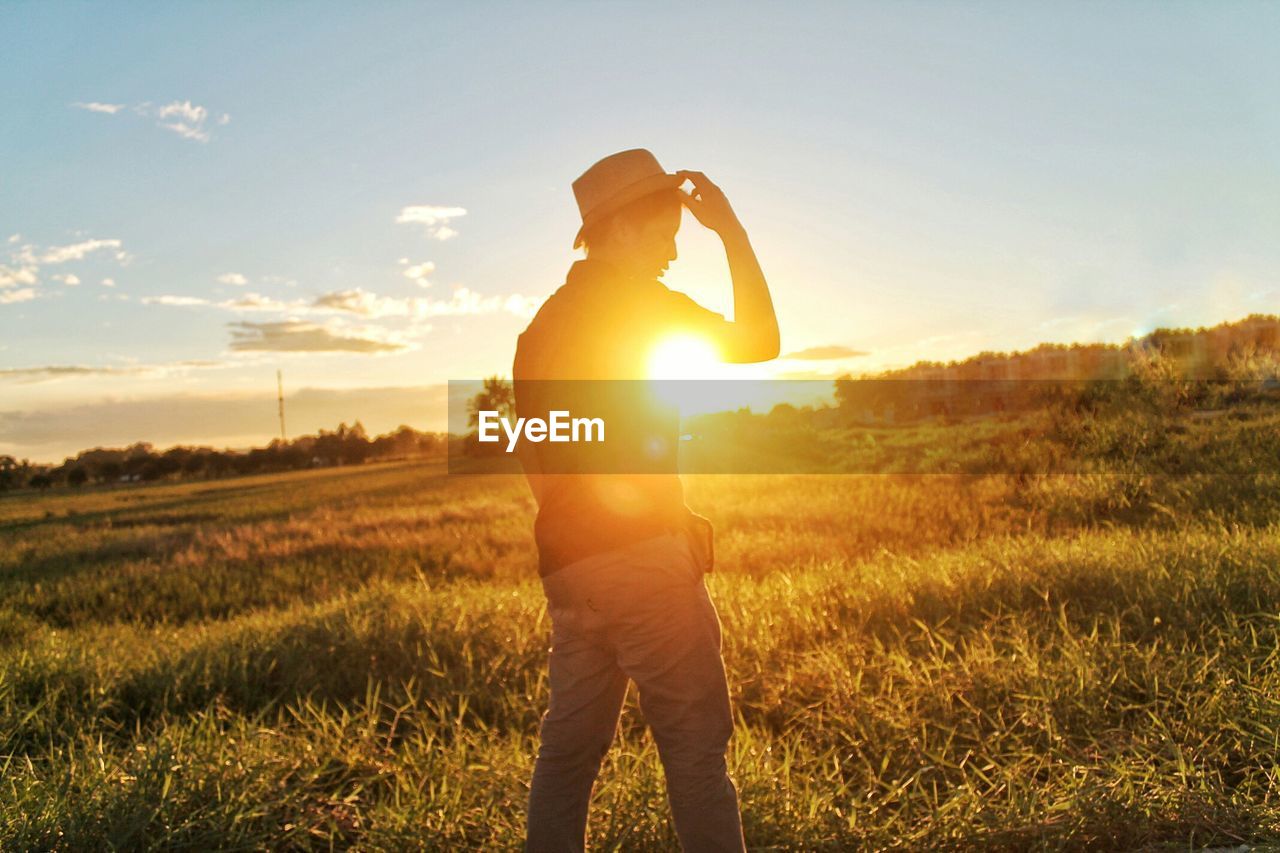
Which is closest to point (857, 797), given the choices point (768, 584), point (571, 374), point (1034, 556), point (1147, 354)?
point (571, 374)

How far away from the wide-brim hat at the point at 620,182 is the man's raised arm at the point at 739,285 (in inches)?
3.4

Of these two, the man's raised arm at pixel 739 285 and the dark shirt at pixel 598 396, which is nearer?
the dark shirt at pixel 598 396

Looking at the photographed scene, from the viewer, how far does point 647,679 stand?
1986mm

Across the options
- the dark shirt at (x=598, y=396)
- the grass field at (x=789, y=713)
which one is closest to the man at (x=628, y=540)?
the dark shirt at (x=598, y=396)

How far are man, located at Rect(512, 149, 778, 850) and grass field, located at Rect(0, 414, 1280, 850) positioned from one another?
3.00 ft

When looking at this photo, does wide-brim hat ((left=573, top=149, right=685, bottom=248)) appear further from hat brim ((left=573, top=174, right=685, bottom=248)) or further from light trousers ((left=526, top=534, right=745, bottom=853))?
light trousers ((left=526, top=534, right=745, bottom=853))

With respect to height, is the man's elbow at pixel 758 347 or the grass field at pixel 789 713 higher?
the man's elbow at pixel 758 347

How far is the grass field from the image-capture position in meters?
2.85

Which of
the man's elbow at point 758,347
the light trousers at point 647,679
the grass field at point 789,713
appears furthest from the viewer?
the grass field at point 789,713

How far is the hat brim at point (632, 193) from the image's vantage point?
204cm

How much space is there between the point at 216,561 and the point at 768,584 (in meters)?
9.95

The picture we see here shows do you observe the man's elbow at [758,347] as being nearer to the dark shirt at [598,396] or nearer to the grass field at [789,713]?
the dark shirt at [598,396]

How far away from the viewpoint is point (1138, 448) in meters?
12.0

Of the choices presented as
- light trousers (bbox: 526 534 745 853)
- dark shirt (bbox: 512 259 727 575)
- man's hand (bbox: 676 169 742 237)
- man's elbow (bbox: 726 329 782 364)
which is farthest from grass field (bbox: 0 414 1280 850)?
man's hand (bbox: 676 169 742 237)
